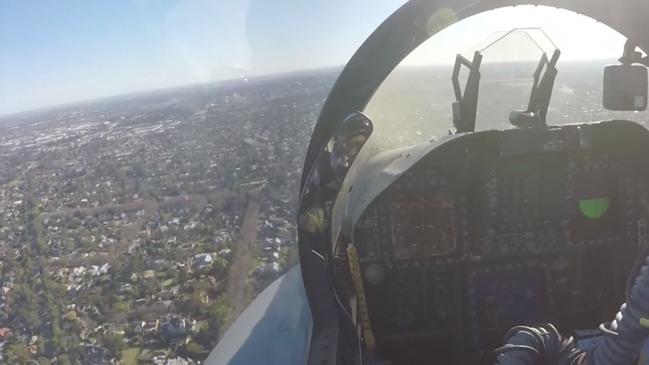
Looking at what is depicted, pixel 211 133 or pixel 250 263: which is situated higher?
pixel 211 133

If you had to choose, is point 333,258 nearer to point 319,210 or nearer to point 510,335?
point 319,210

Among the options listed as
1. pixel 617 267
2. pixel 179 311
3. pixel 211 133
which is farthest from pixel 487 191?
pixel 211 133

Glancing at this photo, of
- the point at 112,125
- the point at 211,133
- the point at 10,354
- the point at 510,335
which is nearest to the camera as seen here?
the point at 510,335

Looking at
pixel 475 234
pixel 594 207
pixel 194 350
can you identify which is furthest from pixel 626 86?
pixel 194 350

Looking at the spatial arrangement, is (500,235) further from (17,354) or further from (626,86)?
(17,354)

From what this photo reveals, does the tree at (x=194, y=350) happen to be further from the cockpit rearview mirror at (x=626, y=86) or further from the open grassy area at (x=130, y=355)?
the cockpit rearview mirror at (x=626, y=86)

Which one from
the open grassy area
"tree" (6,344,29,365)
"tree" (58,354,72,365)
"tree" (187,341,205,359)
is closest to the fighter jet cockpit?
"tree" (187,341,205,359)
